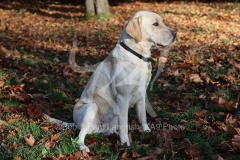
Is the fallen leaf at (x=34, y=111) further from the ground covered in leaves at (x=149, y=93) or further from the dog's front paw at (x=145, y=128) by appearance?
the dog's front paw at (x=145, y=128)

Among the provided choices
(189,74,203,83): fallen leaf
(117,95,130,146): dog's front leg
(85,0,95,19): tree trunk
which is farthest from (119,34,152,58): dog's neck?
(85,0,95,19): tree trunk

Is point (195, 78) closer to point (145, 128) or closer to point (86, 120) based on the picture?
point (145, 128)

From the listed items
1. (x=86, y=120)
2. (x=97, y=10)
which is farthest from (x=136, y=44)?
(x=97, y=10)

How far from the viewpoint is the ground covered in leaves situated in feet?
12.1

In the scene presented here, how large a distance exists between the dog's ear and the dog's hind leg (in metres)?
0.90

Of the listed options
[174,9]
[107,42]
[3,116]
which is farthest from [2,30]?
[3,116]

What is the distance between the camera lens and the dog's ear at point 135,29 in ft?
12.8

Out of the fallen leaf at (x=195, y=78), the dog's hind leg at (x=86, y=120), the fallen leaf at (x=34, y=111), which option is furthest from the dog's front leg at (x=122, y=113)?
the fallen leaf at (x=195, y=78)

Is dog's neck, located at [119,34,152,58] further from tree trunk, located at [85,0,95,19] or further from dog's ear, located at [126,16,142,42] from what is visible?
tree trunk, located at [85,0,95,19]

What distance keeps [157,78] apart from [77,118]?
228 centimetres

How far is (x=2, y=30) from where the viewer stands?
38.3 feet

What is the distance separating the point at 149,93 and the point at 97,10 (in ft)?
26.0

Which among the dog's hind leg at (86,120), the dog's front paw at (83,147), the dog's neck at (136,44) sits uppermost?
the dog's neck at (136,44)

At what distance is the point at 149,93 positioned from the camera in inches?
216
